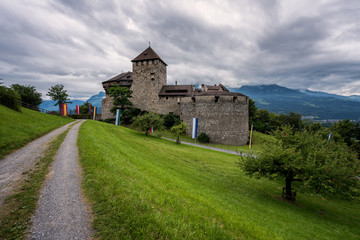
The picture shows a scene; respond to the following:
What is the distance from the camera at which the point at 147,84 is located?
4591 cm

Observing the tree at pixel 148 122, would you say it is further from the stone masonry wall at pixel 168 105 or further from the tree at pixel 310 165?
the tree at pixel 310 165

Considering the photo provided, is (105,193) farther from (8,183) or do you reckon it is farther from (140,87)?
(140,87)

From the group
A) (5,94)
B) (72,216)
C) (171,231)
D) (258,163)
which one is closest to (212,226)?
(171,231)

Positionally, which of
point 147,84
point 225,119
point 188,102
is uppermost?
point 147,84

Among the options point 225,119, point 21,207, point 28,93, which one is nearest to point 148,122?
point 225,119

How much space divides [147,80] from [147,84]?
3.97ft

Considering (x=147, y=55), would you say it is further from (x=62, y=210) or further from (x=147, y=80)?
(x=62, y=210)

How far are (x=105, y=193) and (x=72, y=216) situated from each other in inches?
35.7

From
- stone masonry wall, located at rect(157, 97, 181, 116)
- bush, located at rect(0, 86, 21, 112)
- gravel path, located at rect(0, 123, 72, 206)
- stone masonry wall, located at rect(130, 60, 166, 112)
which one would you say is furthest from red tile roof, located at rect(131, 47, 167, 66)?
gravel path, located at rect(0, 123, 72, 206)

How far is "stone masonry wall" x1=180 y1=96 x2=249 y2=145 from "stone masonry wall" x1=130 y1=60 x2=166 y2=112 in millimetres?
15603

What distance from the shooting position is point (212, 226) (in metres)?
3.92

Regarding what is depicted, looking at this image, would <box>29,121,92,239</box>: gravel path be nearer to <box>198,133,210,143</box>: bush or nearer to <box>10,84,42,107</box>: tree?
<box>198,133,210,143</box>: bush

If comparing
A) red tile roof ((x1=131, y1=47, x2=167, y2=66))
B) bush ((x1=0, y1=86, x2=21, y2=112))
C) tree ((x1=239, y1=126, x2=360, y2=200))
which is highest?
red tile roof ((x1=131, y1=47, x2=167, y2=66))

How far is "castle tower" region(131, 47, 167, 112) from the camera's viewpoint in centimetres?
4541
